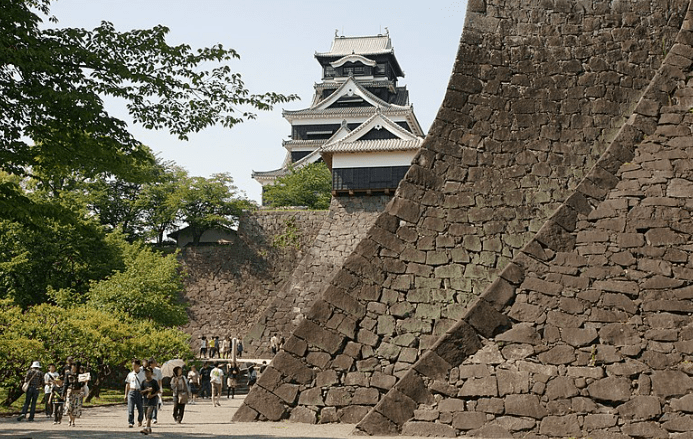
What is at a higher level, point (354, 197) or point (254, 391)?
point (354, 197)

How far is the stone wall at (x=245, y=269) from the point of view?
35656mm

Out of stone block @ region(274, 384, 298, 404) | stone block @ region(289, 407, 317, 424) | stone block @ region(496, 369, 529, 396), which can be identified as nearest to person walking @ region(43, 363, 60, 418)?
stone block @ region(274, 384, 298, 404)

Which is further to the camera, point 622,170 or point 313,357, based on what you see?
point 313,357

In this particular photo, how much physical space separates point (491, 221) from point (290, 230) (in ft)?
83.0

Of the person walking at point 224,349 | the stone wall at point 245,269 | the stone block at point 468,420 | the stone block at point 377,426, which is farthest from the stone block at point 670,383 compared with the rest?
the stone wall at point 245,269

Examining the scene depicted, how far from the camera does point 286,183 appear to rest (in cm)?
4344

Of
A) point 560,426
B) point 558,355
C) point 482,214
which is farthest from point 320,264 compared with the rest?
point 560,426

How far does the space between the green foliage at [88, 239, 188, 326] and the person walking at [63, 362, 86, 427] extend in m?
9.18

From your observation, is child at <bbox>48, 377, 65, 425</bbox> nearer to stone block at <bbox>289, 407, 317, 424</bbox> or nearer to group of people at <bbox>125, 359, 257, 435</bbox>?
group of people at <bbox>125, 359, 257, 435</bbox>

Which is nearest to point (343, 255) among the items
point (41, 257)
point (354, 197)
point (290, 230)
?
point (354, 197)

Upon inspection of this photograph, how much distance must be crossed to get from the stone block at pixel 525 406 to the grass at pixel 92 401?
11.2 metres

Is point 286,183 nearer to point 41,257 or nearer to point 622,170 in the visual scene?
point 41,257

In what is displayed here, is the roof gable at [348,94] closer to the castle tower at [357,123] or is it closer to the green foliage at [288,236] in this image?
the castle tower at [357,123]

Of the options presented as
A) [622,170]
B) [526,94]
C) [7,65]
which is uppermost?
[526,94]
